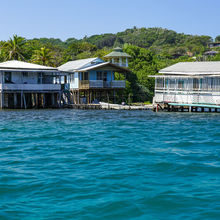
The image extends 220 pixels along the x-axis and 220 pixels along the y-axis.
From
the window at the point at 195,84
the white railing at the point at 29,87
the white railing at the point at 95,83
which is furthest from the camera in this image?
the white railing at the point at 95,83

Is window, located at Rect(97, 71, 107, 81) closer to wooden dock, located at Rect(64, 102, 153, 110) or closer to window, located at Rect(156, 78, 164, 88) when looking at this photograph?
wooden dock, located at Rect(64, 102, 153, 110)

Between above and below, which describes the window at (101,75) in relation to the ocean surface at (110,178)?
above

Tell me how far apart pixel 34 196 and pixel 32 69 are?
37.6 metres

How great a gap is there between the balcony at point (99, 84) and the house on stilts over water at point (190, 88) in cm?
824

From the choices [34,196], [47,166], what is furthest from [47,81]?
[34,196]

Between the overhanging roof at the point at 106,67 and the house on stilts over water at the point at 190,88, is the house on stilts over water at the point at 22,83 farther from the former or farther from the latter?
the house on stilts over water at the point at 190,88

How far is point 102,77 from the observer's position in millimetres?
51969

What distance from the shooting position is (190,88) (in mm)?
40281

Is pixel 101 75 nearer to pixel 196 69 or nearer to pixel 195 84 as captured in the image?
pixel 196 69

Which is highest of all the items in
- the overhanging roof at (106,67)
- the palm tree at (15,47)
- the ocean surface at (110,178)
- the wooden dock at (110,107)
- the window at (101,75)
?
the palm tree at (15,47)

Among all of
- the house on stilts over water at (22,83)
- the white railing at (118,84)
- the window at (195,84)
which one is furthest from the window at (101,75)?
the window at (195,84)

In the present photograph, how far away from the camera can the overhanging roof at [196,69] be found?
129ft

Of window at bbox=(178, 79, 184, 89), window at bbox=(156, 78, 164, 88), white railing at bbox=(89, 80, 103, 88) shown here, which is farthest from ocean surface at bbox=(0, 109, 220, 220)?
white railing at bbox=(89, 80, 103, 88)

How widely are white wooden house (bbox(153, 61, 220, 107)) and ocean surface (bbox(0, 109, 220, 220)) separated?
1939cm
